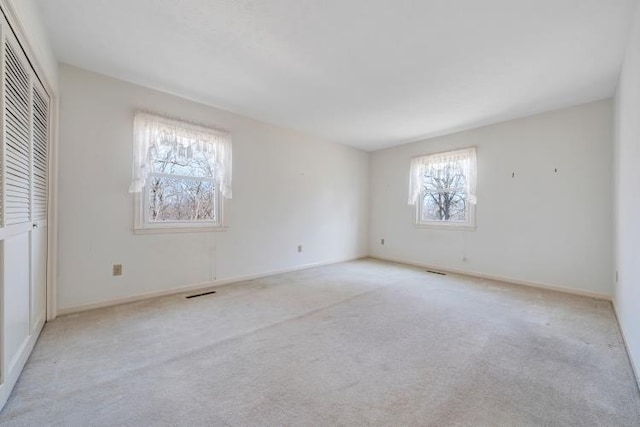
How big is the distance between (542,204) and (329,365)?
11.8ft

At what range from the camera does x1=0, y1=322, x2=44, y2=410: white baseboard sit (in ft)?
4.51

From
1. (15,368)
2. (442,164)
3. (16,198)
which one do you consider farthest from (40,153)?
(442,164)

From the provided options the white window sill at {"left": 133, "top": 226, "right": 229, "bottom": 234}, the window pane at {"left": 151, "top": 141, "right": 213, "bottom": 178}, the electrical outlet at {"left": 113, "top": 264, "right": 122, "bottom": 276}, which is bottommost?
the electrical outlet at {"left": 113, "top": 264, "right": 122, "bottom": 276}

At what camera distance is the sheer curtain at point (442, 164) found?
4246 mm

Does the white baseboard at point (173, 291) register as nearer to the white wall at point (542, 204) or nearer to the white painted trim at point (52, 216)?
the white painted trim at point (52, 216)

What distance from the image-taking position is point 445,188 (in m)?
4.69

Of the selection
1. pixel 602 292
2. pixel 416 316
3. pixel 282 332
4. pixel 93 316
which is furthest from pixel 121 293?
pixel 602 292

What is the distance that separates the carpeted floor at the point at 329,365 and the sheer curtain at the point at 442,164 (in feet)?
6.45

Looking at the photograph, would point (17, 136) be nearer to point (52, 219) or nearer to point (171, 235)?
point (52, 219)

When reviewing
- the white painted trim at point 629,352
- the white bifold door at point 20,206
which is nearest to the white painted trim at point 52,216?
the white bifold door at point 20,206

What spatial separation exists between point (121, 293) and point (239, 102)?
99.6 inches

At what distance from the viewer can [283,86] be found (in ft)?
9.66

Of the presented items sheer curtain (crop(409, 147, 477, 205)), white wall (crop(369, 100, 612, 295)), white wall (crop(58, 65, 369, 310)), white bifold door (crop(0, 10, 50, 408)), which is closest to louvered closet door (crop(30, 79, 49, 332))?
white bifold door (crop(0, 10, 50, 408))

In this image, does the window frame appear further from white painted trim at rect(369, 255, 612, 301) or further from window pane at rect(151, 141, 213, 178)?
window pane at rect(151, 141, 213, 178)
